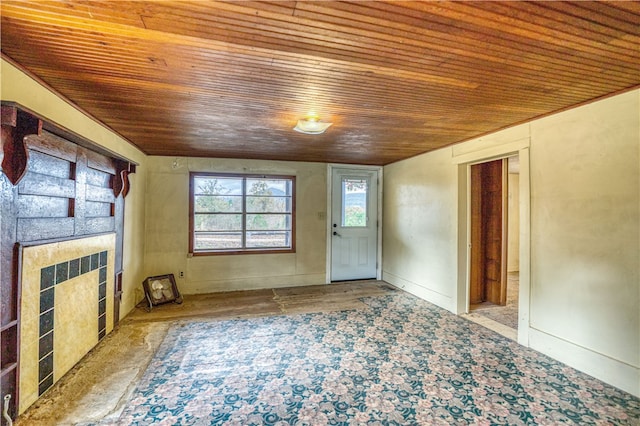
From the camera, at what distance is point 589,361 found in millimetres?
2312

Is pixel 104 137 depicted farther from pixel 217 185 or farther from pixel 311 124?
pixel 311 124

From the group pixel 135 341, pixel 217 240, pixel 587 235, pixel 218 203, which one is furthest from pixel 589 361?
pixel 218 203

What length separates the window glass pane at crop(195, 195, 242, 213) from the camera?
4.66 meters

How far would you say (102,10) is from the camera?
126 cm

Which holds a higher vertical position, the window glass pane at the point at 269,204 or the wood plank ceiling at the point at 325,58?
the wood plank ceiling at the point at 325,58

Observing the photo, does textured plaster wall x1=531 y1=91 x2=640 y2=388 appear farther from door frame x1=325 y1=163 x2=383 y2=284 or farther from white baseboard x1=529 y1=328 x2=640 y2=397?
door frame x1=325 y1=163 x2=383 y2=284

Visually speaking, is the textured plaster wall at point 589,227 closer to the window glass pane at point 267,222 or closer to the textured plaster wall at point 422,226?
the textured plaster wall at point 422,226

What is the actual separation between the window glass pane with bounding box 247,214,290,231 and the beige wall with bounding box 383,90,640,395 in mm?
3123

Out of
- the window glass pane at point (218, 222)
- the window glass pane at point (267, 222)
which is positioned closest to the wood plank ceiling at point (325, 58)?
the window glass pane at point (218, 222)

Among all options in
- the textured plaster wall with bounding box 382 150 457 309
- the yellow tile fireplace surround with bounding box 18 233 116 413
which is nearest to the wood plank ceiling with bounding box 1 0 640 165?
the yellow tile fireplace surround with bounding box 18 233 116 413

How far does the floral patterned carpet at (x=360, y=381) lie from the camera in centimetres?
185

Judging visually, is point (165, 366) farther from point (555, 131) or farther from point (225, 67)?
point (555, 131)

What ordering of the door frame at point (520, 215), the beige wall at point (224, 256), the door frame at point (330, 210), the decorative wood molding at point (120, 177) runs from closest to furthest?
the door frame at point (520, 215), the decorative wood molding at point (120, 177), the beige wall at point (224, 256), the door frame at point (330, 210)

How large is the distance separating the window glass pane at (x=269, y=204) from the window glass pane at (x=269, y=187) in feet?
0.32
